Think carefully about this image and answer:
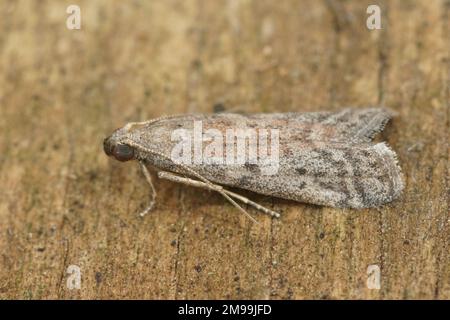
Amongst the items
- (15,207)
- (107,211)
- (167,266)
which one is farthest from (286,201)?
(15,207)

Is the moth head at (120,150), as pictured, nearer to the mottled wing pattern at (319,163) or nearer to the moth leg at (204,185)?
the mottled wing pattern at (319,163)

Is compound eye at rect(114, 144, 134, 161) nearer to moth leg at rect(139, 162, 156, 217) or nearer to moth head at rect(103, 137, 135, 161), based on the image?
moth head at rect(103, 137, 135, 161)

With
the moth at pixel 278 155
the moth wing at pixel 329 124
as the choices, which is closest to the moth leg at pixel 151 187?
the moth at pixel 278 155

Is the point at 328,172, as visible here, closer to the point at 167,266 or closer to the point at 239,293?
the point at 239,293

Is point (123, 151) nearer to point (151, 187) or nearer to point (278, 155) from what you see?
point (151, 187)

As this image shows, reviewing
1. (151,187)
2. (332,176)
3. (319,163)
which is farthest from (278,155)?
(151,187)
